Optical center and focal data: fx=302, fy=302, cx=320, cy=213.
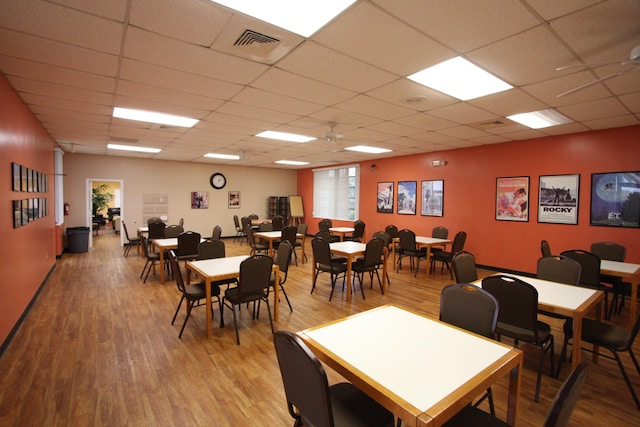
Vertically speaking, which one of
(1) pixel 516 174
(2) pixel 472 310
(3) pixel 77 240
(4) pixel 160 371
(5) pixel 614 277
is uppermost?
(1) pixel 516 174

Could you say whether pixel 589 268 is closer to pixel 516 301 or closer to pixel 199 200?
pixel 516 301

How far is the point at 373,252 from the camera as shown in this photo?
16.1 ft

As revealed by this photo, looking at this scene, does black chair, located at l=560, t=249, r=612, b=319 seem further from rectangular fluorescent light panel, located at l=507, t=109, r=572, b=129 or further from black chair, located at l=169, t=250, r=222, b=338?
black chair, located at l=169, t=250, r=222, b=338

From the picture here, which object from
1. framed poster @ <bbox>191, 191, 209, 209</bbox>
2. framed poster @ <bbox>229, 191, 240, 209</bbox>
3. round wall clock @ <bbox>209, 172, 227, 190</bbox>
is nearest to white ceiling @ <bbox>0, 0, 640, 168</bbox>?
framed poster @ <bbox>191, 191, 209, 209</bbox>

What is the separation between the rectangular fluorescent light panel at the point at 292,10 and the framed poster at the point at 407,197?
22.1ft

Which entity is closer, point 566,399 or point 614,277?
point 566,399

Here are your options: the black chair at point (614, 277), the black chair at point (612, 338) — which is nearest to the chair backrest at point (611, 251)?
the black chair at point (614, 277)

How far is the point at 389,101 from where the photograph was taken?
384 cm

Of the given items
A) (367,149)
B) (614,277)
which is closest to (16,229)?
(367,149)

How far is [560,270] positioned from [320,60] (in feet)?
11.0

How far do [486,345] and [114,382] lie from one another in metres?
2.95

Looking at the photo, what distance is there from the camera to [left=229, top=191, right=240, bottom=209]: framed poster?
11.5 metres

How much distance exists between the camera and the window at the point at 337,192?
1041 centimetres

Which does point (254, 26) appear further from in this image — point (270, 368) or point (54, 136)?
point (54, 136)
